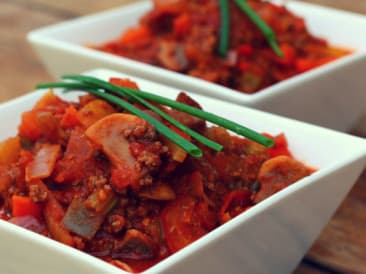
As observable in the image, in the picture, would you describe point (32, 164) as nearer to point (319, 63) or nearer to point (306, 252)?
point (306, 252)

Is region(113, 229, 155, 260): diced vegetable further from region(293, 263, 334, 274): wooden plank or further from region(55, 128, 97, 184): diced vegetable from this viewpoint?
region(293, 263, 334, 274): wooden plank

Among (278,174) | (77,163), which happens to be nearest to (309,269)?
(278,174)

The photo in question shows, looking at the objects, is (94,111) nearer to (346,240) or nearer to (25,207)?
(25,207)

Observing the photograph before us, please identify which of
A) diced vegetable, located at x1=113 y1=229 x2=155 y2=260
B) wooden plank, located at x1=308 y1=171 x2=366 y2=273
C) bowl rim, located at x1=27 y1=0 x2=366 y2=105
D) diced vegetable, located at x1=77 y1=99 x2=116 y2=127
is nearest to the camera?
diced vegetable, located at x1=113 y1=229 x2=155 y2=260

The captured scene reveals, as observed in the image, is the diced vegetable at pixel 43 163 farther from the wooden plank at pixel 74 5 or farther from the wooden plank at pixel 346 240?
the wooden plank at pixel 74 5

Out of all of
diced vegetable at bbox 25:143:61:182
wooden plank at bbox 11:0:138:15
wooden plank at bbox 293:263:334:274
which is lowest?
wooden plank at bbox 11:0:138:15

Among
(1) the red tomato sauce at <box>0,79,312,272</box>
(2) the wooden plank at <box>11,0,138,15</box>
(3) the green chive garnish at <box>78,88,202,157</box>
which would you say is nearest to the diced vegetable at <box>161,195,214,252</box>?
(1) the red tomato sauce at <box>0,79,312,272</box>

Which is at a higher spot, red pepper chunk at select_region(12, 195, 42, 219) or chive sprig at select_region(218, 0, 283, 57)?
chive sprig at select_region(218, 0, 283, 57)
